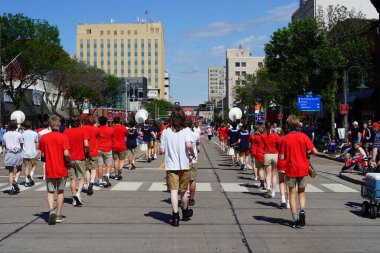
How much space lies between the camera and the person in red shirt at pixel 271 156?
Answer: 493 inches

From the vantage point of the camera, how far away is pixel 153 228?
8.75m

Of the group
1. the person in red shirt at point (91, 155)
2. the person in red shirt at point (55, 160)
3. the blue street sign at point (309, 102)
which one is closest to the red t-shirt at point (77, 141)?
the person in red shirt at point (91, 155)

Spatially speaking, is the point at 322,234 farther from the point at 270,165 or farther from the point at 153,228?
the point at 270,165

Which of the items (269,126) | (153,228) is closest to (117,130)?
(269,126)

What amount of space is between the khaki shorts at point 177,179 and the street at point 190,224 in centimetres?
63

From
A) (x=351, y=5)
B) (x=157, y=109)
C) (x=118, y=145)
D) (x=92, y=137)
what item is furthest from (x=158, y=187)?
(x=157, y=109)

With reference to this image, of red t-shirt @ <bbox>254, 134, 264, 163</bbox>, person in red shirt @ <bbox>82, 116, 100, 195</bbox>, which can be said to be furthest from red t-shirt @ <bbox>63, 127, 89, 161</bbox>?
red t-shirt @ <bbox>254, 134, 264, 163</bbox>

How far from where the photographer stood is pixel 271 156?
12555mm

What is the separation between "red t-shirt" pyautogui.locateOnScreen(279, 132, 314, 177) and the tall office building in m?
174

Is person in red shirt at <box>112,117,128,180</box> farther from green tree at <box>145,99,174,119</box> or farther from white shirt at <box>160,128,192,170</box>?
green tree at <box>145,99,174,119</box>

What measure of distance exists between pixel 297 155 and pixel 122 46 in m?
178

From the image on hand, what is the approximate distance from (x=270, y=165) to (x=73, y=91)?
53566 mm

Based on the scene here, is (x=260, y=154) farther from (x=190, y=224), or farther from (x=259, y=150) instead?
(x=190, y=224)

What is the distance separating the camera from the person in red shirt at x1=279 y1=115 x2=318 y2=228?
8812 millimetres
